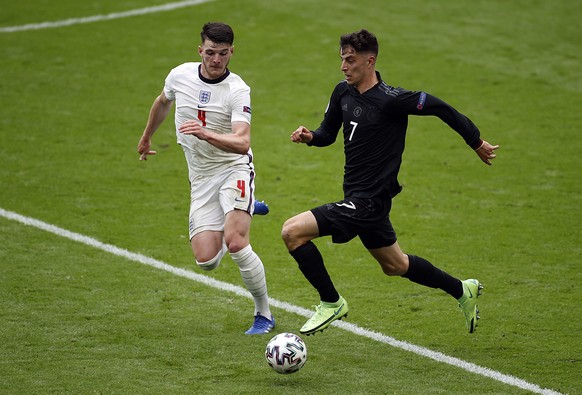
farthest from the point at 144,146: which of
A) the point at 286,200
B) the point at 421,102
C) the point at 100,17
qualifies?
the point at 100,17

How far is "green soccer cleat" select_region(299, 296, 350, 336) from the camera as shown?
8219 millimetres

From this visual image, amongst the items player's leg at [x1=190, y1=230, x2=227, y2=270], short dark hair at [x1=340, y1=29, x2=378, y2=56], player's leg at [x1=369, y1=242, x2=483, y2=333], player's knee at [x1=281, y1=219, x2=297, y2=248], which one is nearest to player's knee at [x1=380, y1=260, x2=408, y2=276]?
player's leg at [x1=369, y1=242, x2=483, y2=333]

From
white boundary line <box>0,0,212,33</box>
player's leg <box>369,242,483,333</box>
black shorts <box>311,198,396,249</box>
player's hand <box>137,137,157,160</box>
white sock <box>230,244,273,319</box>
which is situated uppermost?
black shorts <box>311,198,396,249</box>

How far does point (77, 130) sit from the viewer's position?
1539cm

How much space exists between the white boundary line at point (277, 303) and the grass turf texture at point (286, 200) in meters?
0.13

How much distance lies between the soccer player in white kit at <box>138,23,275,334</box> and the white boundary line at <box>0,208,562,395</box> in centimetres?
79

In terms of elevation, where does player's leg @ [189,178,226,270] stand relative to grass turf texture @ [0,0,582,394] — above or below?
above

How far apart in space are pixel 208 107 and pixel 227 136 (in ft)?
1.98

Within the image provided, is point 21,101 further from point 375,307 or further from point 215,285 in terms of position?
point 375,307

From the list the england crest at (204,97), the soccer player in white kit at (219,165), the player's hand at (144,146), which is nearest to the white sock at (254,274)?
the soccer player in white kit at (219,165)

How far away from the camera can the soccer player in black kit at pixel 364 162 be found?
8.20 m

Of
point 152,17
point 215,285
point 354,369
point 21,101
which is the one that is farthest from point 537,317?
point 152,17

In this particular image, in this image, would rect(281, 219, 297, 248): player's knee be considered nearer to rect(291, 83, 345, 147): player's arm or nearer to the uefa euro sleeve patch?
rect(291, 83, 345, 147): player's arm

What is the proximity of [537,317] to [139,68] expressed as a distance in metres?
10.8
